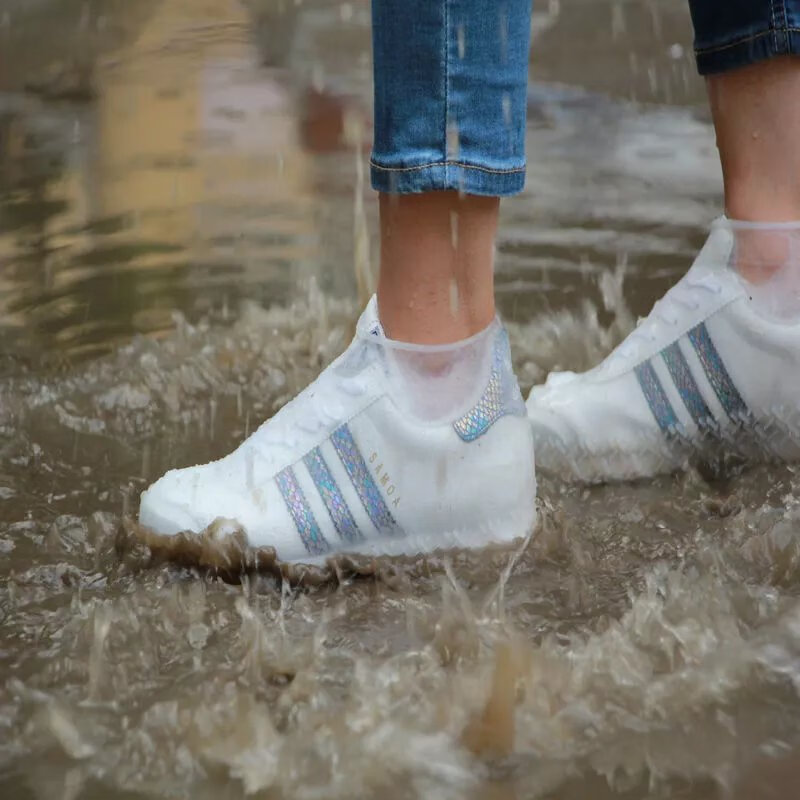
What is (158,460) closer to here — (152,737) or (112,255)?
(152,737)

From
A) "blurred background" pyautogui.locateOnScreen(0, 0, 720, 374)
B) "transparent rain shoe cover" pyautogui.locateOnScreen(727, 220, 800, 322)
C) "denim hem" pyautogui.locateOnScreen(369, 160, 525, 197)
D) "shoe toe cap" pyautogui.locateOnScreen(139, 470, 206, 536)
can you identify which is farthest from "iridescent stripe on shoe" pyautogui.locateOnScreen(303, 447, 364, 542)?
"blurred background" pyautogui.locateOnScreen(0, 0, 720, 374)

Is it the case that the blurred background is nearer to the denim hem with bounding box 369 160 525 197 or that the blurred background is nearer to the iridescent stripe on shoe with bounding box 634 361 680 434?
the iridescent stripe on shoe with bounding box 634 361 680 434

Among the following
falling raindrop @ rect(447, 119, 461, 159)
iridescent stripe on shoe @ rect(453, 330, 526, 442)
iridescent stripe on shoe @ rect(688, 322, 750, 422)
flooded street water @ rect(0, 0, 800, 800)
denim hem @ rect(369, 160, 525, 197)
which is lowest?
flooded street water @ rect(0, 0, 800, 800)

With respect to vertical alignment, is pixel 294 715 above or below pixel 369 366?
below

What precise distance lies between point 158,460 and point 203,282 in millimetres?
743

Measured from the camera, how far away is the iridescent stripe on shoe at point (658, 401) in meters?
1.39

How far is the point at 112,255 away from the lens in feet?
7.50

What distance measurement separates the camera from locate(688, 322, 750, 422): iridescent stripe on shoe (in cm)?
136

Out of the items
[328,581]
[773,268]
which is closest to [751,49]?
[773,268]

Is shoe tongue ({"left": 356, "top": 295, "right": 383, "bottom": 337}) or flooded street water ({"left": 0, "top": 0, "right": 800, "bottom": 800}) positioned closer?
flooded street water ({"left": 0, "top": 0, "right": 800, "bottom": 800})

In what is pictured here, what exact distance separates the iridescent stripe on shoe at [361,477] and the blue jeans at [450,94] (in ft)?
0.81

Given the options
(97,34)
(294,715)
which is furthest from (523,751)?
(97,34)

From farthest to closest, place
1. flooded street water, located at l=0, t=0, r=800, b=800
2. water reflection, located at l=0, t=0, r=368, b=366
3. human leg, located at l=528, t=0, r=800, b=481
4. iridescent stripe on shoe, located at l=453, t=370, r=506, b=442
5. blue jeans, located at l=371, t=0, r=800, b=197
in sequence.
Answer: water reflection, located at l=0, t=0, r=368, b=366
human leg, located at l=528, t=0, r=800, b=481
iridescent stripe on shoe, located at l=453, t=370, r=506, b=442
blue jeans, located at l=371, t=0, r=800, b=197
flooded street water, located at l=0, t=0, r=800, b=800

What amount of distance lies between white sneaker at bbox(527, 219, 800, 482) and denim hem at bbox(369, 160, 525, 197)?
36 cm
